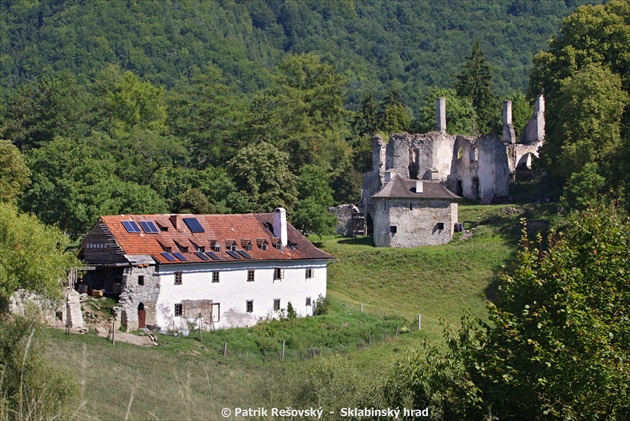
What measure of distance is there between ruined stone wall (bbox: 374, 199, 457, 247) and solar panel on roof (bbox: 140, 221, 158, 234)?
20.6m

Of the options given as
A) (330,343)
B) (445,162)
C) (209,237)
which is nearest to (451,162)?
(445,162)

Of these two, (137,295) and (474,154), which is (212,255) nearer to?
(137,295)

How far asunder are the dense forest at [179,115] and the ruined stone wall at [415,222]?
4051 mm

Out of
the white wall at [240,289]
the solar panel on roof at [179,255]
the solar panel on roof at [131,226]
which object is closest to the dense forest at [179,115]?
the solar panel on roof at [131,226]

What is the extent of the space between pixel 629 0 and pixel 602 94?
543 inches

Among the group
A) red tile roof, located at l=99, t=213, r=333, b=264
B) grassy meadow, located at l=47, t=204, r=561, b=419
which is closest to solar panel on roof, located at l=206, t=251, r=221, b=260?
red tile roof, located at l=99, t=213, r=333, b=264

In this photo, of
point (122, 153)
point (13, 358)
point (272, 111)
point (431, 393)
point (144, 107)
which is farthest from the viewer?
point (144, 107)

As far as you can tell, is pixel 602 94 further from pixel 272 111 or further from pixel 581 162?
pixel 272 111

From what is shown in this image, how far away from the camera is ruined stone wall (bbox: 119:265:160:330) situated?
164ft

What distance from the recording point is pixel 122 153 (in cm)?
8156

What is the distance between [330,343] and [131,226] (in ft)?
37.8

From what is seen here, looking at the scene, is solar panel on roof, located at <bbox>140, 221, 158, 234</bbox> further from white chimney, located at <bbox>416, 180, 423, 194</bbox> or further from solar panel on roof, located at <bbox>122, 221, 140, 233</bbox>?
white chimney, located at <bbox>416, 180, 423, 194</bbox>

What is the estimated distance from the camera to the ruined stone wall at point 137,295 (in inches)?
1964

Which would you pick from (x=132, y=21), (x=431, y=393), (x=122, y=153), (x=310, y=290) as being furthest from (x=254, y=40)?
(x=431, y=393)
